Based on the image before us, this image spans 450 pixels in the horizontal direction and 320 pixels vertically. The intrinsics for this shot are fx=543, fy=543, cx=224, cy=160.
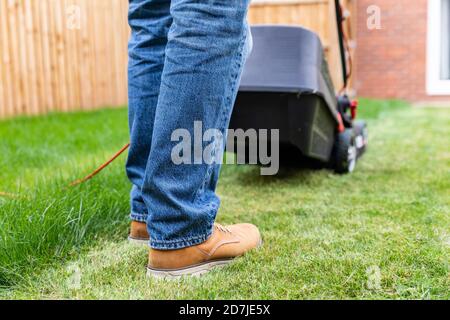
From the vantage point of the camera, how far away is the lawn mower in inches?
69.1

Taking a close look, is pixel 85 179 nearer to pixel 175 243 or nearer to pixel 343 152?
pixel 175 243

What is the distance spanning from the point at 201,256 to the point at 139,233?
10.3 inches

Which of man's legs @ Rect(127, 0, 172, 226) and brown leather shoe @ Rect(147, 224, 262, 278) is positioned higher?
man's legs @ Rect(127, 0, 172, 226)

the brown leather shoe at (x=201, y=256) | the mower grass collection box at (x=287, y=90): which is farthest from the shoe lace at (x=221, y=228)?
the mower grass collection box at (x=287, y=90)

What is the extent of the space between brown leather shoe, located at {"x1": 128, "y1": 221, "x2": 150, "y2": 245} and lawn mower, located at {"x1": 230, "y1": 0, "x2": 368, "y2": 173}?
0.63m

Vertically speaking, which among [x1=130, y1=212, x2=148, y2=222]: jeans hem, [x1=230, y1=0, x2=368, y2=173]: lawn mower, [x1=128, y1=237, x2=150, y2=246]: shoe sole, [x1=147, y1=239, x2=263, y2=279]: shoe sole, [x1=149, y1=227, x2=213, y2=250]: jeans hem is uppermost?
[x1=230, y1=0, x2=368, y2=173]: lawn mower

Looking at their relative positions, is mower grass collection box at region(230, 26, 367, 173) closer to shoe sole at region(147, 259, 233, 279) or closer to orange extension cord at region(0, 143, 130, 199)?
orange extension cord at region(0, 143, 130, 199)

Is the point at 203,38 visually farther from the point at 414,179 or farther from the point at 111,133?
the point at 111,133

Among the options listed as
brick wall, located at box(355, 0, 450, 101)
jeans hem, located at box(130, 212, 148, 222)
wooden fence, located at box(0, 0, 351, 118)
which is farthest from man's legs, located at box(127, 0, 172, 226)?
brick wall, located at box(355, 0, 450, 101)

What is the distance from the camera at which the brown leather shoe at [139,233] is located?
4.26 ft

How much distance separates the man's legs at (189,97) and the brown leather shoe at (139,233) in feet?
0.78

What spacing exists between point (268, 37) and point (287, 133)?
0.36 metres

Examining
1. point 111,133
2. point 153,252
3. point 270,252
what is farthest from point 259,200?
point 111,133

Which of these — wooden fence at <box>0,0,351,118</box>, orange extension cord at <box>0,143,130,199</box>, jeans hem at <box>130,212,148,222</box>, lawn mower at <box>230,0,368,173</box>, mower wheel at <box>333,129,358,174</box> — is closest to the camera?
jeans hem at <box>130,212,148,222</box>
